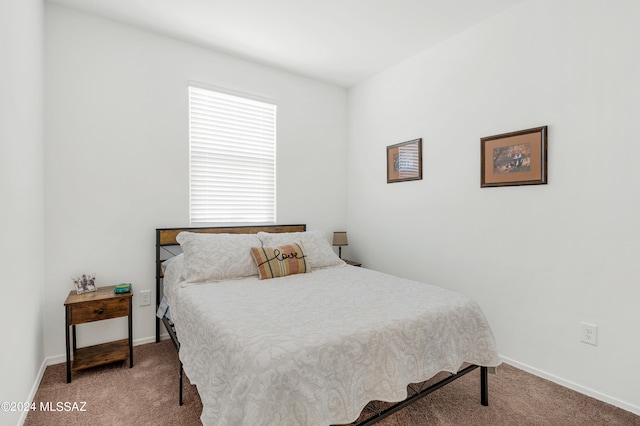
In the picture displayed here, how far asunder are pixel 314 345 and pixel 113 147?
8.00ft

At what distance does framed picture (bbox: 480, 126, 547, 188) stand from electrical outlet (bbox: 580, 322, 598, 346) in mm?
989

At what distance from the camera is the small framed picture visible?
2.38 meters

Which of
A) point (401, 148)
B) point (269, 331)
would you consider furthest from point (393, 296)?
point (401, 148)

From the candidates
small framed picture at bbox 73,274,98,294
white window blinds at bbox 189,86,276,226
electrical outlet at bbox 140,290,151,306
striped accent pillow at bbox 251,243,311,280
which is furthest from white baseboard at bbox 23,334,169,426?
striped accent pillow at bbox 251,243,311,280

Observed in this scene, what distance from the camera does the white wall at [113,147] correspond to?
2422mm

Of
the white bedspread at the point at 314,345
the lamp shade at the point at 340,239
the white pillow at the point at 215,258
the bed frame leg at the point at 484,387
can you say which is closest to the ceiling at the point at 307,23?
the white pillow at the point at 215,258

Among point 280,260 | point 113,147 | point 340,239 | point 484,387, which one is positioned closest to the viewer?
point 484,387

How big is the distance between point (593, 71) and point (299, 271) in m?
2.45

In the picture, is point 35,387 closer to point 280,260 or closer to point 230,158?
point 280,260

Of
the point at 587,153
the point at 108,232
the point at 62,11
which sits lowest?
the point at 108,232

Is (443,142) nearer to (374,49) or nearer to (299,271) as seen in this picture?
(374,49)

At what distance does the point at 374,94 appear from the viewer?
3.66 m

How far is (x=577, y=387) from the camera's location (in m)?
2.09

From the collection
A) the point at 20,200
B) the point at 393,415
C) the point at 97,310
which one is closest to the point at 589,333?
the point at 393,415
